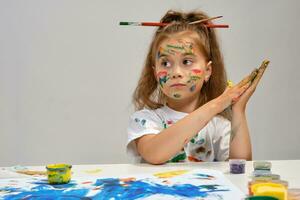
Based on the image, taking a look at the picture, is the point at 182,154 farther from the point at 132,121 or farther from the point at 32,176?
the point at 32,176

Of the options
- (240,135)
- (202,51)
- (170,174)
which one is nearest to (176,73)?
(202,51)

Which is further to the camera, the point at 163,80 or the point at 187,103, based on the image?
the point at 187,103

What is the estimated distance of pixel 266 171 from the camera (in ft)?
2.63

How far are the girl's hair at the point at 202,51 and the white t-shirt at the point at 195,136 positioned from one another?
0.05 meters

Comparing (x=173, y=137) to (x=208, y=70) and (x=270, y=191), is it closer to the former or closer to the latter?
(x=208, y=70)

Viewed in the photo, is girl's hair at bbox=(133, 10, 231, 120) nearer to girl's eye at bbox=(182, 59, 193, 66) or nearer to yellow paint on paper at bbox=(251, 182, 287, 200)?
girl's eye at bbox=(182, 59, 193, 66)

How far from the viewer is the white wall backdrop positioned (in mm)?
1741

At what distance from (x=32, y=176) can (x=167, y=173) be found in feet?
0.89

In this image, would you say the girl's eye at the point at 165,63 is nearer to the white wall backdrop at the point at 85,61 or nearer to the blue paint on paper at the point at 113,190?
the blue paint on paper at the point at 113,190

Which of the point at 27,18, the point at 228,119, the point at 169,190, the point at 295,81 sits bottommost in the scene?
the point at 169,190

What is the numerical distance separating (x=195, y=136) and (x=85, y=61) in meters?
0.78

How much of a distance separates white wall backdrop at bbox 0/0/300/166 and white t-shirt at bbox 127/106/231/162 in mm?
615

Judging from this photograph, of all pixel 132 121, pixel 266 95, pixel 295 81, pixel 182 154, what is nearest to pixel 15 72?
pixel 132 121

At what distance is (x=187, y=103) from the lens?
1214mm
